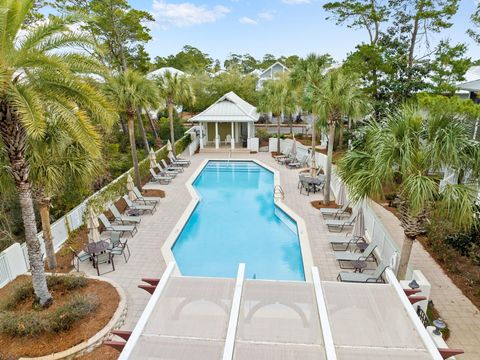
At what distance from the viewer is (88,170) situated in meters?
9.41

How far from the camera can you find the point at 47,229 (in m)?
9.98

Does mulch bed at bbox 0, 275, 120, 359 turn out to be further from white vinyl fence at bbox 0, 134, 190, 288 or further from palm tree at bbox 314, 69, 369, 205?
palm tree at bbox 314, 69, 369, 205

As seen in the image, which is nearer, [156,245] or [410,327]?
[410,327]

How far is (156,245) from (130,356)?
8225mm

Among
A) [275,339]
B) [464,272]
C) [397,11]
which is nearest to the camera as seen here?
[275,339]

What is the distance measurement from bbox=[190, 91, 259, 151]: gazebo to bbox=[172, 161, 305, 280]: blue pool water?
8.41 m

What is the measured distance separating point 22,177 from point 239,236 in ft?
28.4

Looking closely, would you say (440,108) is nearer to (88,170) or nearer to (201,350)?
(201,350)

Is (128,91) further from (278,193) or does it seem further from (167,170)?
(278,193)

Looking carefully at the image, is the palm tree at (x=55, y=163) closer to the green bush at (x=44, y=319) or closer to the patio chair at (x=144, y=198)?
the green bush at (x=44, y=319)

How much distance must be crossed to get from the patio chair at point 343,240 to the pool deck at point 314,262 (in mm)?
355

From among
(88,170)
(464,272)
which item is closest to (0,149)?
(88,170)

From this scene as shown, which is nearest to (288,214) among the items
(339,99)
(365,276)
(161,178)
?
(339,99)

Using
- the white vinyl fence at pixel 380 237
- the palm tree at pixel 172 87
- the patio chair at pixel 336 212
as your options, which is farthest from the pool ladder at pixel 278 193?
the palm tree at pixel 172 87
